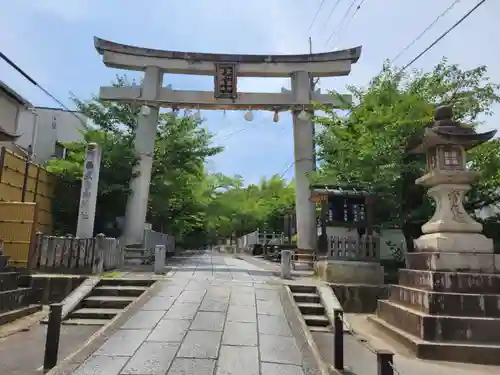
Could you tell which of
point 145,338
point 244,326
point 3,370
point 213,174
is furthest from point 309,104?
point 213,174

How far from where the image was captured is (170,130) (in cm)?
1891

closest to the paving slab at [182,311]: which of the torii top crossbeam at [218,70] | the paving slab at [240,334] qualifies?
the paving slab at [240,334]

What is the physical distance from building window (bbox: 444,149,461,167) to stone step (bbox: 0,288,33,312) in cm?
979

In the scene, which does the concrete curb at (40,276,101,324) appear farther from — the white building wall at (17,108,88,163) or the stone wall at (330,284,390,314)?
the white building wall at (17,108,88,163)

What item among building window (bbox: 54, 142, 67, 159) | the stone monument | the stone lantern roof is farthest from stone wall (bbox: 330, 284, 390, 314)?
building window (bbox: 54, 142, 67, 159)

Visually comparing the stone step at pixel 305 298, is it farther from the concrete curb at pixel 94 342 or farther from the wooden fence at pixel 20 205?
the wooden fence at pixel 20 205

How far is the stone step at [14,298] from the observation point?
27.7 feet

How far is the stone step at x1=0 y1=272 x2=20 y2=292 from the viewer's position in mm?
8724

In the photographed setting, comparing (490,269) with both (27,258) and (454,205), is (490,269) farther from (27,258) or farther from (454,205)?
(27,258)

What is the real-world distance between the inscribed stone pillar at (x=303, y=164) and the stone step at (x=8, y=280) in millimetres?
10391

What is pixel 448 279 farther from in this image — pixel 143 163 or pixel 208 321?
pixel 143 163

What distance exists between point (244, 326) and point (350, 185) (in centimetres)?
766

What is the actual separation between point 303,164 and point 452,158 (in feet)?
28.2

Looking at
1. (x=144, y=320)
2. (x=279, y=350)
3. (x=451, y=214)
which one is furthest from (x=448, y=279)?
(x=144, y=320)
